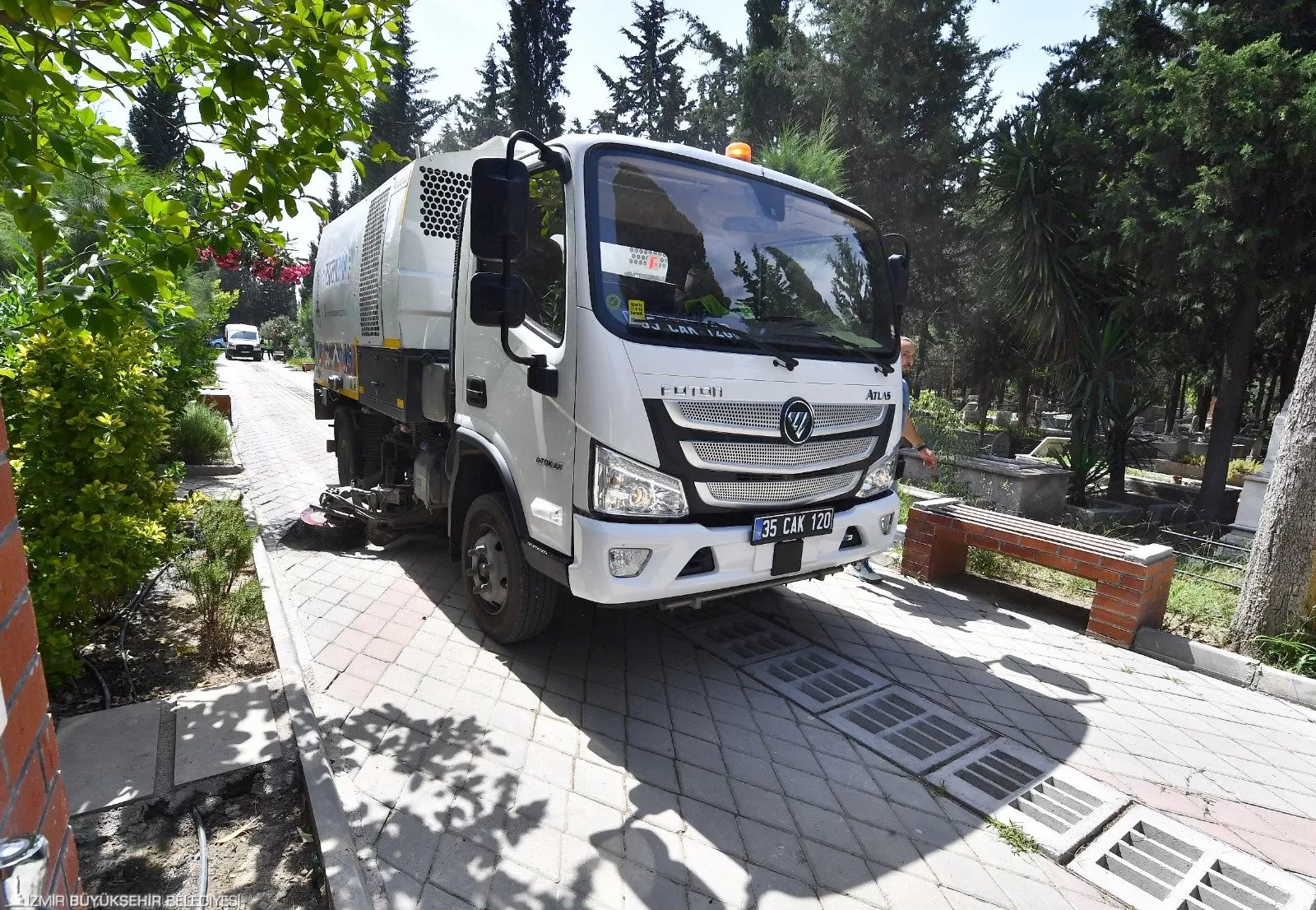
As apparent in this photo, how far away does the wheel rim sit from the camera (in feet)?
12.8

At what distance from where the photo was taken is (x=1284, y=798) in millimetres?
3115

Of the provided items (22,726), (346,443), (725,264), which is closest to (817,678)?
(725,264)

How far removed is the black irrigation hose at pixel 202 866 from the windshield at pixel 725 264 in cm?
242

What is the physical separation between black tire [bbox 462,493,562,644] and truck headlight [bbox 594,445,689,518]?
0.78 metres

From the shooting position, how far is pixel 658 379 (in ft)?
9.84

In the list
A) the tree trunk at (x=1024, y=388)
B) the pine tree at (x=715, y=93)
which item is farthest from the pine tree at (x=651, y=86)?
the tree trunk at (x=1024, y=388)

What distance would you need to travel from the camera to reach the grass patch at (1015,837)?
267 centimetres

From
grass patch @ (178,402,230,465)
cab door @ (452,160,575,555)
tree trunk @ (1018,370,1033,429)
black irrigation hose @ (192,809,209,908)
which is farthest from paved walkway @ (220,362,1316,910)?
tree trunk @ (1018,370,1033,429)

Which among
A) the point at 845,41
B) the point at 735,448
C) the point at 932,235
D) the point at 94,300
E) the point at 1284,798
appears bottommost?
the point at 1284,798

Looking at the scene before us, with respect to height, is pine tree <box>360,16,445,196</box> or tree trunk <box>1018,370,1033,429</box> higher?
pine tree <box>360,16,445,196</box>

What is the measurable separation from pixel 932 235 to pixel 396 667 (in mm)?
20387

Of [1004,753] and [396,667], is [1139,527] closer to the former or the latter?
[1004,753]

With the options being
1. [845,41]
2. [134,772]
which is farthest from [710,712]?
[845,41]

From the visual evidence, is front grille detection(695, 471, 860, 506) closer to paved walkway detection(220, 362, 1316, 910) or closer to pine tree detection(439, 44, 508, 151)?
paved walkway detection(220, 362, 1316, 910)
